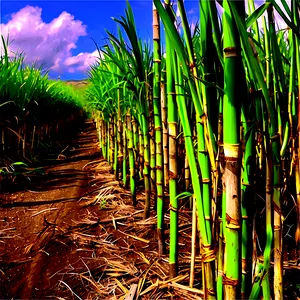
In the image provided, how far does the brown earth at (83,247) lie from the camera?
135 cm

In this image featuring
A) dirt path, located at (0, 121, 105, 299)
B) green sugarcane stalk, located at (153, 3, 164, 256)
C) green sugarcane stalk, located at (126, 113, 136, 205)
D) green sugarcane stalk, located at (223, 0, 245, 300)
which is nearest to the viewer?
green sugarcane stalk, located at (223, 0, 245, 300)

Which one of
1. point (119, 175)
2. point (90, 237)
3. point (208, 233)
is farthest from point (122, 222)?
point (208, 233)

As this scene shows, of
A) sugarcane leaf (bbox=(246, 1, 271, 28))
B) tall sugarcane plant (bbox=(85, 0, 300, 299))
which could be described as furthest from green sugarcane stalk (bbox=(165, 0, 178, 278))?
sugarcane leaf (bbox=(246, 1, 271, 28))

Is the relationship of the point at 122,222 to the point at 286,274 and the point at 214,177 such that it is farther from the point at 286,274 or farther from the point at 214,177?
the point at 214,177

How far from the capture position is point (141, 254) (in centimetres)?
160

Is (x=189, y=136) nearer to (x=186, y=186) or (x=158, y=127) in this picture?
(x=158, y=127)

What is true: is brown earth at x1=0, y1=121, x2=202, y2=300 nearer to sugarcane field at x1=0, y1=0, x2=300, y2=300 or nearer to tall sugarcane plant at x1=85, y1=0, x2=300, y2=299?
sugarcane field at x1=0, y1=0, x2=300, y2=300

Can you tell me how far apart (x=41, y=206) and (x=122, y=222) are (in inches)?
25.6

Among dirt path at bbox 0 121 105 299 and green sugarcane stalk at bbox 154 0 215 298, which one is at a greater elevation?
green sugarcane stalk at bbox 154 0 215 298

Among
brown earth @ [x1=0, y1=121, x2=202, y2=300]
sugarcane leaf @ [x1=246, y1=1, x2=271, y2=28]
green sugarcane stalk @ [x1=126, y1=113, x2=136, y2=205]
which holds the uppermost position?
sugarcane leaf @ [x1=246, y1=1, x2=271, y2=28]

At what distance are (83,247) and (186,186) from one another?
1.93ft

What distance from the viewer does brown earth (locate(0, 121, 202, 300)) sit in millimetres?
1352

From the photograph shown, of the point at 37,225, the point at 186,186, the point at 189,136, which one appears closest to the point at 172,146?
the point at 189,136

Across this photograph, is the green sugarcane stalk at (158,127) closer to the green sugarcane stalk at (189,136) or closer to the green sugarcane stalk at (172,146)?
the green sugarcane stalk at (172,146)
